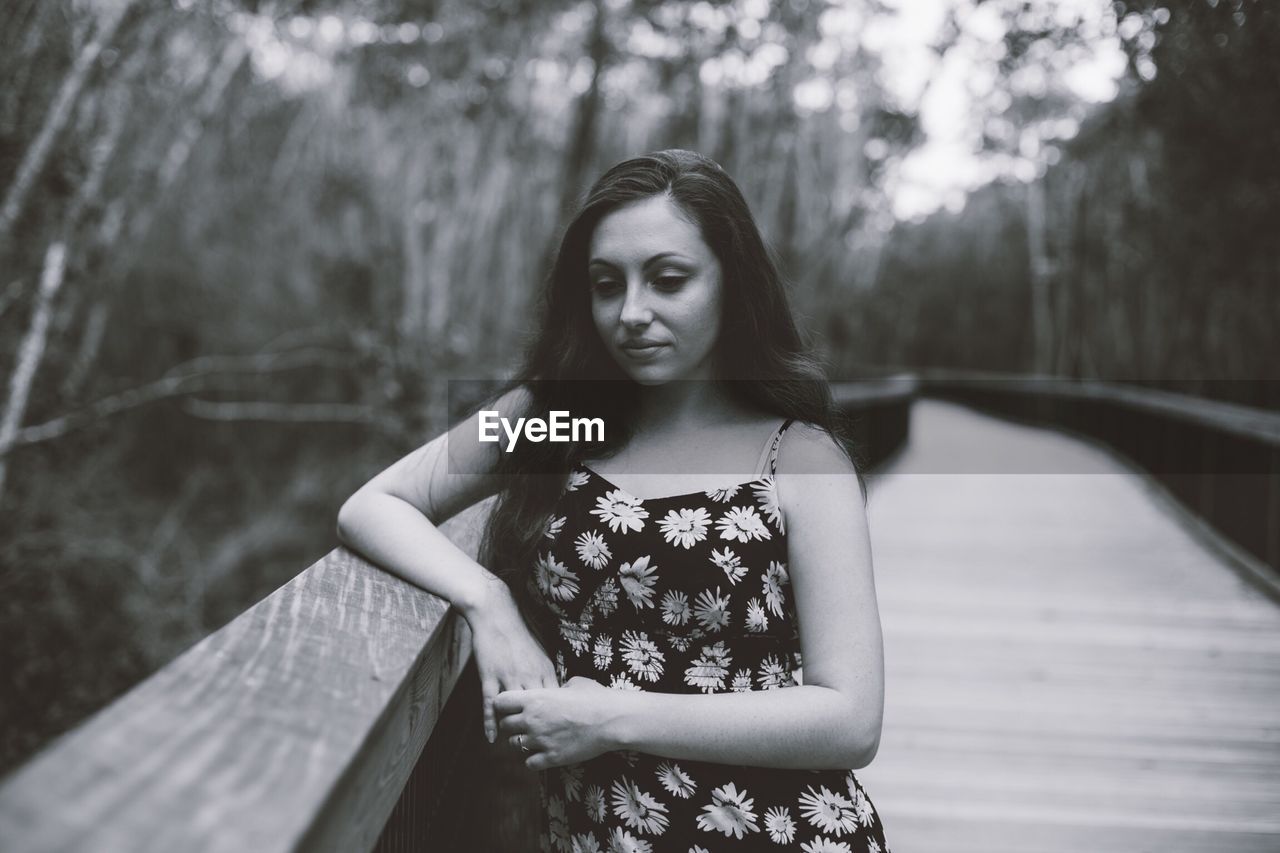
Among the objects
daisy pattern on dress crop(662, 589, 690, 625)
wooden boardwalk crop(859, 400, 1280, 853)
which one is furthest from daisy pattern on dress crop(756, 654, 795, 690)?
wooden boardwalk crop(859, 400, 1280, 853)

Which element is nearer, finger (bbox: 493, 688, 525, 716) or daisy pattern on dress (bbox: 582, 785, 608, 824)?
finger (bbox: 493, 688, 525, 716)

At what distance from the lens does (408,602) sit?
54.8 inches

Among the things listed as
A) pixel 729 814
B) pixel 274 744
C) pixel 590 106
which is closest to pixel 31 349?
pixel 729 814

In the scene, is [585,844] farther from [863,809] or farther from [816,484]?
[816,484]

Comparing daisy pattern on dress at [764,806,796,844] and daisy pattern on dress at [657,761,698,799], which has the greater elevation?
daisy pattern on dress at [657,761,698,799]

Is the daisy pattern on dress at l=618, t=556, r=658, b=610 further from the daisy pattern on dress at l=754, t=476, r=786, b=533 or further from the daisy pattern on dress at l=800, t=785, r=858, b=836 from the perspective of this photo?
the daisy pattern on dress at l=800, t=785, r=858, b=836

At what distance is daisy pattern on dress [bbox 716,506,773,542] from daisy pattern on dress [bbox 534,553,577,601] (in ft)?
0.75

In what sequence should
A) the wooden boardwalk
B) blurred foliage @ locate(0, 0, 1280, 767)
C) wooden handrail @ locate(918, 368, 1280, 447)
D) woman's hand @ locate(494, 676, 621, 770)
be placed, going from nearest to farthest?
woman's hand @ locate(494, 676, 621, 770)
the wooden boardwalk
blurred foliage @ locate(0, 0, 1280, 767)
wooden handrail @ locate(918, 368, 1280, 447)

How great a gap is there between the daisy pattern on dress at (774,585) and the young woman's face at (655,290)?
1.02 ft

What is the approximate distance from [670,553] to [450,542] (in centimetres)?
35

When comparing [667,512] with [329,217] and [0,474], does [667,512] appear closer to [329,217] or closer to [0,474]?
[0,474]

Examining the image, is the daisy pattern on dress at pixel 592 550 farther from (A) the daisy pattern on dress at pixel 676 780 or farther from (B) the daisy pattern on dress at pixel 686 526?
(A) the daisy pattern on dress at pixel 676 780

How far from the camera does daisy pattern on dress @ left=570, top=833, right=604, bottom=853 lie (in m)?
1.51

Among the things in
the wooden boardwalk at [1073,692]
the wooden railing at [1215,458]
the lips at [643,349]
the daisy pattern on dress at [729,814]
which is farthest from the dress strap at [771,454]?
the wooden railing at [1215,458]
